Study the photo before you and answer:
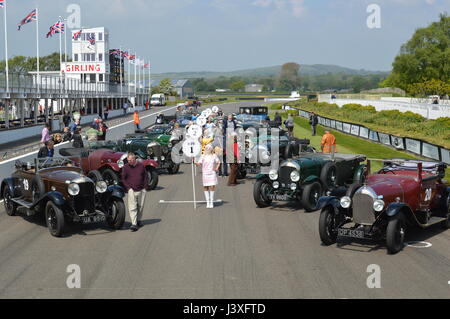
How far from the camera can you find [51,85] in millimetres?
47531

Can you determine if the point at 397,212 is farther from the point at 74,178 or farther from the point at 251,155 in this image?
the point at 251,155

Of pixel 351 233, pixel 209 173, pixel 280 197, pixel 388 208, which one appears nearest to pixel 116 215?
pixel 209 173

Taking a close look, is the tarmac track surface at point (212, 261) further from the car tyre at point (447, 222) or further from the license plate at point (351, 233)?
the license plate at point (351, 233)

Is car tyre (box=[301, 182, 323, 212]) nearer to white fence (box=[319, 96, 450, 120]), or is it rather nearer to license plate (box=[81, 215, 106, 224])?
license plate (box=[81, 215, 106, 224])

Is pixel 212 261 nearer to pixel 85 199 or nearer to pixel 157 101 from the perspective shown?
pixel 85 199

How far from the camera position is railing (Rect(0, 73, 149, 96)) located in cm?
3825

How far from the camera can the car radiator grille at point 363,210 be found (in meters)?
10.9

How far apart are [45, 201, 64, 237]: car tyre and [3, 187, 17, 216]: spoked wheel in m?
2.44

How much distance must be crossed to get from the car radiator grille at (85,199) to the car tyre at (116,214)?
422 mm

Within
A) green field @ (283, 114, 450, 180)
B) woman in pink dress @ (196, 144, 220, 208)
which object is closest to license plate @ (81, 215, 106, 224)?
woman in pink dress @ (196, 144, 220, 208)

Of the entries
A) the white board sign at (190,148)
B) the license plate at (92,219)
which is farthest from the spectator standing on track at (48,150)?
the license plate at (92,219)

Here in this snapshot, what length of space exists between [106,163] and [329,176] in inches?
274

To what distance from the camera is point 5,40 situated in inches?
1571
